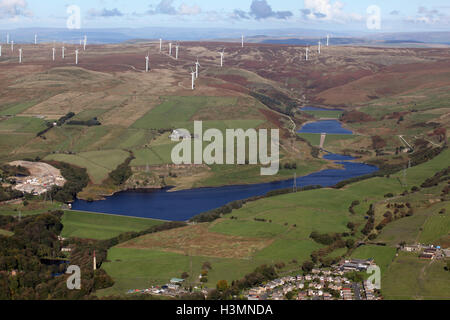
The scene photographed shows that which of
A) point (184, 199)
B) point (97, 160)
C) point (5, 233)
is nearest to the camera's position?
point (5, 233)

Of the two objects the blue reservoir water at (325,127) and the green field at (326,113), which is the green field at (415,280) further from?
the green field at (326,113)

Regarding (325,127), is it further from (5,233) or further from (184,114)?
(5,233)

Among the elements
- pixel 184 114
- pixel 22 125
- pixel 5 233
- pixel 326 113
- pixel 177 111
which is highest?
pixel 177 111

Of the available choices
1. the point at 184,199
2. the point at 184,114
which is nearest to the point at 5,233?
the point at 184,199

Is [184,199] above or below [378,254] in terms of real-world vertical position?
below

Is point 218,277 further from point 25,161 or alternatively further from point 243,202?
point 25,161

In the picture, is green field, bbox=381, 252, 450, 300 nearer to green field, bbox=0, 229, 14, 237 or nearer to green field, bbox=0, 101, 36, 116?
green field, bbox=0, 229, 14, 237
